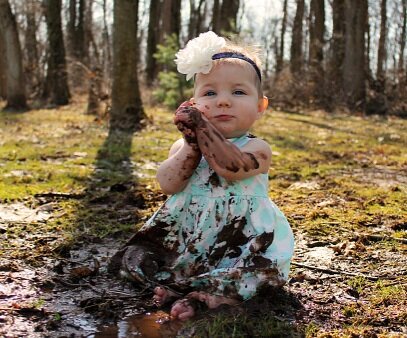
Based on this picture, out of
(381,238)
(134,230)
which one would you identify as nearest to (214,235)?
(134,230)

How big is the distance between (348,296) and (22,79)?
555 inches

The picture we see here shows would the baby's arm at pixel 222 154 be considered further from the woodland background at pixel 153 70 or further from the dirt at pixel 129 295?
the woodland background at pixel 153 70

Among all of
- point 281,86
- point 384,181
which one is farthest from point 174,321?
point 281,86

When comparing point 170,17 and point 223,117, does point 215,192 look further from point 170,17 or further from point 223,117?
point 170,17

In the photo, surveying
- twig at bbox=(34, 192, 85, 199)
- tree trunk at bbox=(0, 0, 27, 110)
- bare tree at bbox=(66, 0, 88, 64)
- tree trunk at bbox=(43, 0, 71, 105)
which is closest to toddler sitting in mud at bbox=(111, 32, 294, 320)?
twig at bbox=(34, 192, 85, 199)

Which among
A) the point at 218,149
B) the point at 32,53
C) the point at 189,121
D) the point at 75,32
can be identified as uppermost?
the point at 75,32

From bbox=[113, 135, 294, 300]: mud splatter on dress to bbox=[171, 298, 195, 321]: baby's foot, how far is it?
0.15 m

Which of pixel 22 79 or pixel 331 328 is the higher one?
pixel 22 79

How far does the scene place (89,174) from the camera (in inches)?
237

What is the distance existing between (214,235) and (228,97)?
678 millimetres

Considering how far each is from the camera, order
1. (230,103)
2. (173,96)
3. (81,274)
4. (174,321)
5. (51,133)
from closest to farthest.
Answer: (174,321)
(230,103)
(81,274)
(51,133)
(173,96)

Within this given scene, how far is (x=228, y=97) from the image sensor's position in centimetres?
284

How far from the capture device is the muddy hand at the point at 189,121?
9.04 feet

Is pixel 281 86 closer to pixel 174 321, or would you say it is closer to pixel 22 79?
pixel 22 79
